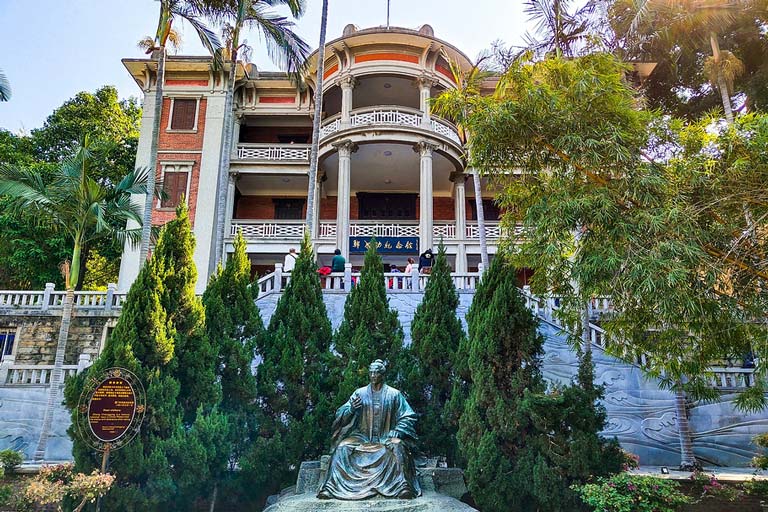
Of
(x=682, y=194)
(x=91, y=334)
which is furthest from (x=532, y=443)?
(x=91, y=334)

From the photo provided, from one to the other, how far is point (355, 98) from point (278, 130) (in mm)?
3585

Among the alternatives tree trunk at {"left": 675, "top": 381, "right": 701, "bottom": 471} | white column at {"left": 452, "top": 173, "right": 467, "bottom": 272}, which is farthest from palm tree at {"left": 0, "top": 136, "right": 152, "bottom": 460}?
tree trunk at {"left": 675, "top": 381, "right": 701, "bottom": 471}

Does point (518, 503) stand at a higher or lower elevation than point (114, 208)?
lower

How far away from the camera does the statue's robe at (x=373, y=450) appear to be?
6.89 m

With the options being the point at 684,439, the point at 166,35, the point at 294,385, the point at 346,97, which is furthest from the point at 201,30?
the point at 684,439

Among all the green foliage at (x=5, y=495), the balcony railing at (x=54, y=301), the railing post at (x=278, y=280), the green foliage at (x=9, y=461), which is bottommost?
the green foliage at (x=5, y=495)

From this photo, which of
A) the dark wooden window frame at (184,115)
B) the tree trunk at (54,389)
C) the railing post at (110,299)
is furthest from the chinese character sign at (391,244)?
the tree trunk at (54,389)

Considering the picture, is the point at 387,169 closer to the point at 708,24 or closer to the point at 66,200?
the point at 708,24

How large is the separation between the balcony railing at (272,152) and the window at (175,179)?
2044 mm

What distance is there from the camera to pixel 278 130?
2253 cm

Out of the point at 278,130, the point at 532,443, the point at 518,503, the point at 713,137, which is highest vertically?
the point at 278,130

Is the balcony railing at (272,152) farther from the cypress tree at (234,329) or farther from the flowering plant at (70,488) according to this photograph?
the flowering plant at (70,488)

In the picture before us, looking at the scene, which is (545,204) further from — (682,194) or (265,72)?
(265,72)

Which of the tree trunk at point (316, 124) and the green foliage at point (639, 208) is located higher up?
the tree trunk at point (316, 124)
